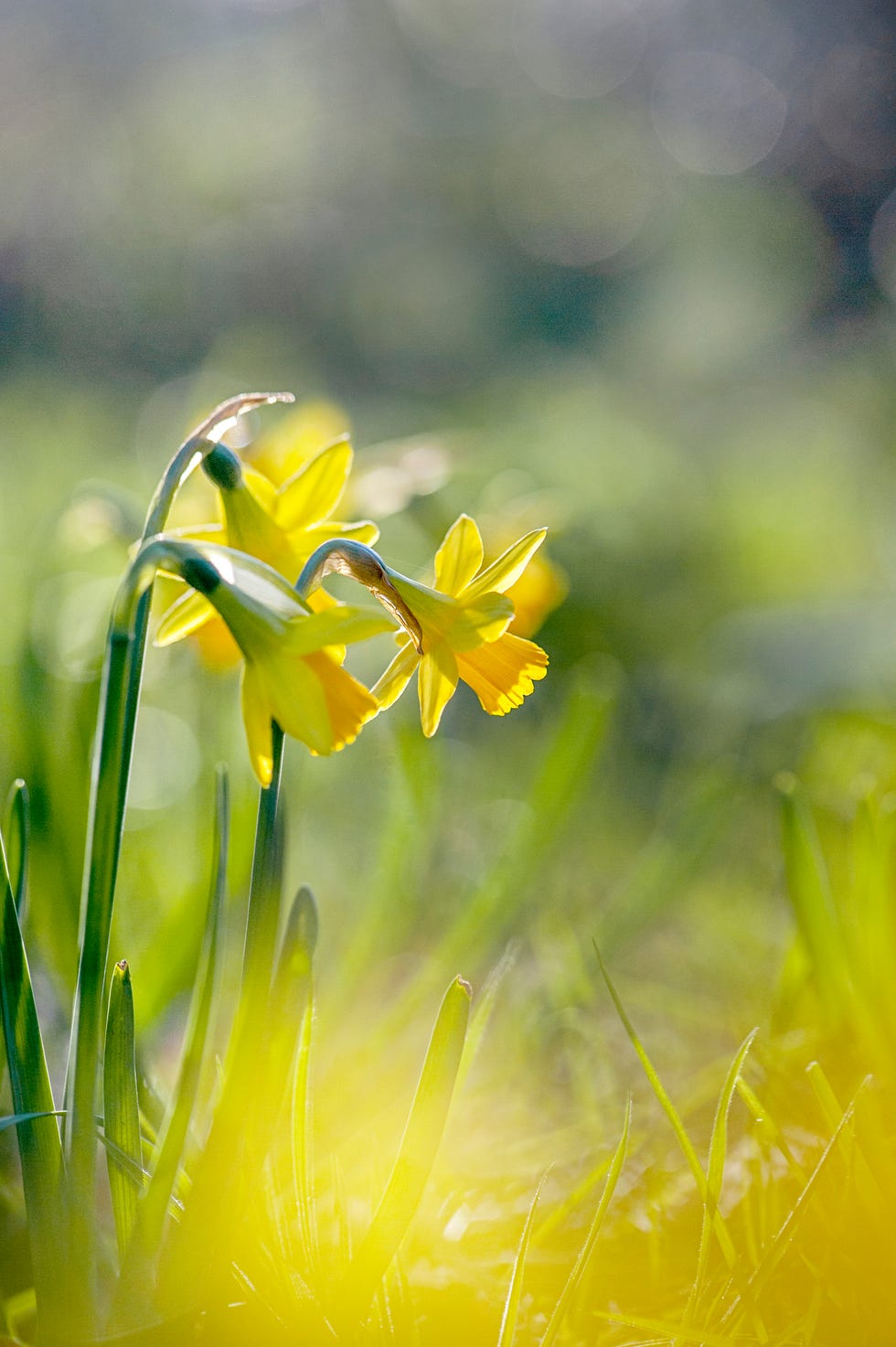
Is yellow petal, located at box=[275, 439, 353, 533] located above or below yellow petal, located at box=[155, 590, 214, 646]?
above

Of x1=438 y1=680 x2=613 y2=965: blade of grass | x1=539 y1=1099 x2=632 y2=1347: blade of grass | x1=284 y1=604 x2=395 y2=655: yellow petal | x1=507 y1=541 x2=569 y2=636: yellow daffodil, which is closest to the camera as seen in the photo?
x1=284 y1=604 x2=395 y2=655: yellow petal

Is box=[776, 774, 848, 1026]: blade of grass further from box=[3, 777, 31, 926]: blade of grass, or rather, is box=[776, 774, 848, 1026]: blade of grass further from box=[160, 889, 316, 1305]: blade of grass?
box=[3, 777, 31, 926]: blade of grass

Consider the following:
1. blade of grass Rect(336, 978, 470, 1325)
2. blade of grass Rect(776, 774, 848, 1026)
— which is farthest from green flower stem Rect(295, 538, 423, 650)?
blade of grass Rect(776, 774, 848, 1026)

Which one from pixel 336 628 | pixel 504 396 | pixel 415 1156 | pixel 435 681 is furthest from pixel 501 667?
pixel 504 396

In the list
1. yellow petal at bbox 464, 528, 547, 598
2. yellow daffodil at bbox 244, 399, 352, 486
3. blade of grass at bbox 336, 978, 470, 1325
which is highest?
yellow daffodil at bbox 244, 399, 352, 486

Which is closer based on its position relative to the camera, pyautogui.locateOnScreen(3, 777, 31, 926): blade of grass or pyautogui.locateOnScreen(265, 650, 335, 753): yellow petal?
pyautogui.locateOnScreen(265, 650, 335, 753): yellow petal

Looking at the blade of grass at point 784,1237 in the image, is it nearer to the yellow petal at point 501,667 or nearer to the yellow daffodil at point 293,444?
the yellow petal at point 501,667
